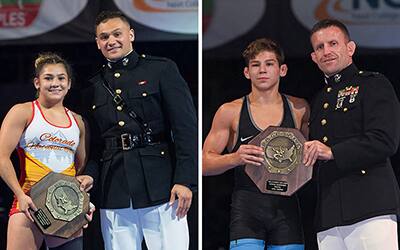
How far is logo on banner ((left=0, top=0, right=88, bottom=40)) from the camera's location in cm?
283

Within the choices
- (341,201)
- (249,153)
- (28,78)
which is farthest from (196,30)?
(341,201)

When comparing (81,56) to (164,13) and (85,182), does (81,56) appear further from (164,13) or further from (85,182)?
(85,182)

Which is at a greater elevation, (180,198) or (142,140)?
(142,140)

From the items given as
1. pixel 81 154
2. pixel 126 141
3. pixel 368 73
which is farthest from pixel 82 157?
pixel 368 73

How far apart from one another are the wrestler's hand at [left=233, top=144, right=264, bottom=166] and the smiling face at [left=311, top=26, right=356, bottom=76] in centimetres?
41

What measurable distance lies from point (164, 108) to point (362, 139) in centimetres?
79

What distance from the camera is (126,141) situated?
8.80 feet

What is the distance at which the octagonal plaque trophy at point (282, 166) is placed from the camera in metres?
2.61

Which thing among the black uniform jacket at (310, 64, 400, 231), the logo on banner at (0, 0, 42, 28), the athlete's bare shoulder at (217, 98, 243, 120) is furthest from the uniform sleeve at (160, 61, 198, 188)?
the logo on banner at (0, 0, 42, 28)

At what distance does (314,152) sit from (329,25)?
20.3 inches

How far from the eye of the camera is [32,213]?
2.66m

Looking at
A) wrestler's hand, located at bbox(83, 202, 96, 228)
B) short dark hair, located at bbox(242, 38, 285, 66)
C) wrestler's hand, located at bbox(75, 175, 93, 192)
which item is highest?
short dark hair, located at bbox(242, 38, 285, 66)

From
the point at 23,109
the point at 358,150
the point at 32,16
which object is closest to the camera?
the point at 358,150

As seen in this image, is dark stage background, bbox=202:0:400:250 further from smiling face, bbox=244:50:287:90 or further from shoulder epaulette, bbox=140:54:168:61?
shoulder epaulette, bbox=140:54:168:61
